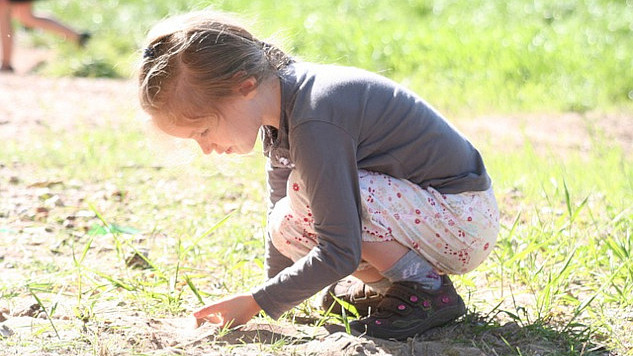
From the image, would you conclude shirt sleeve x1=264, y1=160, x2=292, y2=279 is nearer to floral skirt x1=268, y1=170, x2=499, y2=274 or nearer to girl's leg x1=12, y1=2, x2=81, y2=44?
floral skirt x1=268, y1=170, x2=499, y2=274

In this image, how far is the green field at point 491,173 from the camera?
9.17ft

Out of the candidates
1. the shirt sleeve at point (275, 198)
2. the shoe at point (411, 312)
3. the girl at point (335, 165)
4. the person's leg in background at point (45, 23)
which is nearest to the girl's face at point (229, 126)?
the girl at point (335, 165)

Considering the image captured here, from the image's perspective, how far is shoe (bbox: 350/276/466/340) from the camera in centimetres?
266

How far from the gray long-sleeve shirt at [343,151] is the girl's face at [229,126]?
0.08 metres

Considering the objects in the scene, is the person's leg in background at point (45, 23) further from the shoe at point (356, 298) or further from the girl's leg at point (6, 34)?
the shoe at point (356, 298)

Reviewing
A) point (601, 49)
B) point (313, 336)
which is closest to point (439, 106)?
point (601, 49)

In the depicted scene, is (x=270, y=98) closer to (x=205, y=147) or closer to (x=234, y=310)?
(x=205, y=147)

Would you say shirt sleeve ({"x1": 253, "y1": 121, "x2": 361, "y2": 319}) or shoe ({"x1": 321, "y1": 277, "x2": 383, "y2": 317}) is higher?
shirt sleeve ({"x1": 253, "y1": 121, "x2": 361, "y2": 319})

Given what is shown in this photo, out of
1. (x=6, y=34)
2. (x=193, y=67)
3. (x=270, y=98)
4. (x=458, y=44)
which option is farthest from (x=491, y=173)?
(x=6, y=34)

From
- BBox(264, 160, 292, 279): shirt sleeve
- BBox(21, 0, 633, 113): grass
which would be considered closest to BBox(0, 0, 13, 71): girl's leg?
BBox(21, 0, 633, 113): grass

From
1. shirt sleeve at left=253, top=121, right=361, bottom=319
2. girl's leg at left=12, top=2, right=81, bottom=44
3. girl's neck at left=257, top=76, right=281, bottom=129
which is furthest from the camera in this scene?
girl's leg at left=12, top=2, right=81, bottom=44

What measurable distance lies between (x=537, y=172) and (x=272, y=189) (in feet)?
6.15

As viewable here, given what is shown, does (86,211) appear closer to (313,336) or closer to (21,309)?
(21,309)

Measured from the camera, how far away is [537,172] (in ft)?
14.6
